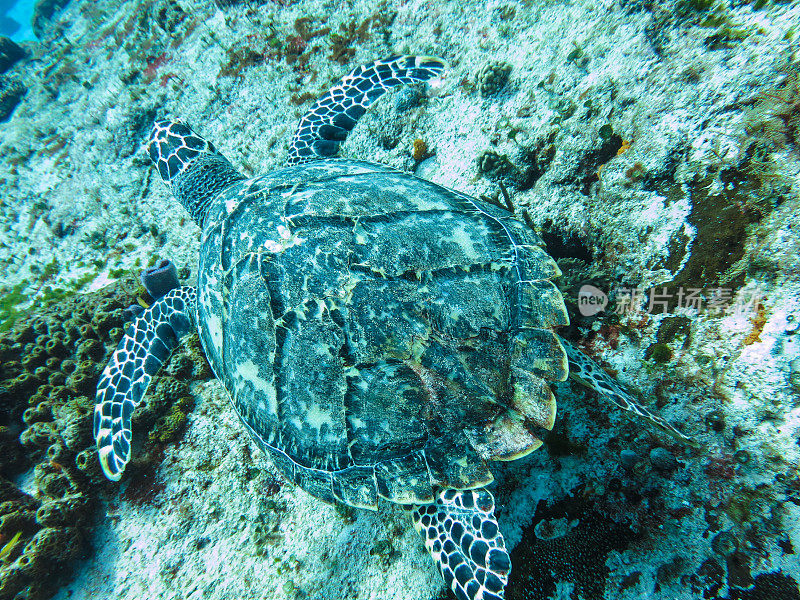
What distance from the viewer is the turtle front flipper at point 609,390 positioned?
1561 mm

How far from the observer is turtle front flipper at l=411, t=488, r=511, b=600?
1550 millimetres

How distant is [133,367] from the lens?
2674 millimetres

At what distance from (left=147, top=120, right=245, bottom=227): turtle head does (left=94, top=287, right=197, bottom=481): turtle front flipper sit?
2.90 feet

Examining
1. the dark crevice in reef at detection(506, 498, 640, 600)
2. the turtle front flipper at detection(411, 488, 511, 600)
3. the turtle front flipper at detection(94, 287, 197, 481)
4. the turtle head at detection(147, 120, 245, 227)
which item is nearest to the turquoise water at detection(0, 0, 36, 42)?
the turtle head at detection(147, 120, 245, 227)

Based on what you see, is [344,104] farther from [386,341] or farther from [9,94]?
[9,94]

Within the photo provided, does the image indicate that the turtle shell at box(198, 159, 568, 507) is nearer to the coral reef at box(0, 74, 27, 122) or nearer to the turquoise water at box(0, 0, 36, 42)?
the coral reef at box(0, 74, 27, 122)

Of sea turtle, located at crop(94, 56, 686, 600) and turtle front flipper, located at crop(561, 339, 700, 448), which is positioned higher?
sea turtle, located at crop(94, 56, 686, 600)

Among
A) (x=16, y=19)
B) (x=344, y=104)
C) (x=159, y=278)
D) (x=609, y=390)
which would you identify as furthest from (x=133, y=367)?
(x=16, y=19)

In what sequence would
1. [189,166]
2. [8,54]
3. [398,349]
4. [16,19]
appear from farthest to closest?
[16,19], [8,54], [189,166], [398,349]

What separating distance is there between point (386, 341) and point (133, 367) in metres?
2.41

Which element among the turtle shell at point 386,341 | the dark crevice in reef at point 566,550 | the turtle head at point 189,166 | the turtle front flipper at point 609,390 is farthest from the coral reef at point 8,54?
the dark crevice in reef at point 566,550

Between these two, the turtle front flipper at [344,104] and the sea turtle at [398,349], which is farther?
the turtle front flipper at [344,104]

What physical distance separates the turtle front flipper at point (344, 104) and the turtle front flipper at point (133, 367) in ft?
5.79

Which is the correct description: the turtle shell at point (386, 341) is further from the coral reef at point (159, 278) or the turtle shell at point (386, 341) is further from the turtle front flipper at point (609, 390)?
the coral reef at point (159, 278)
